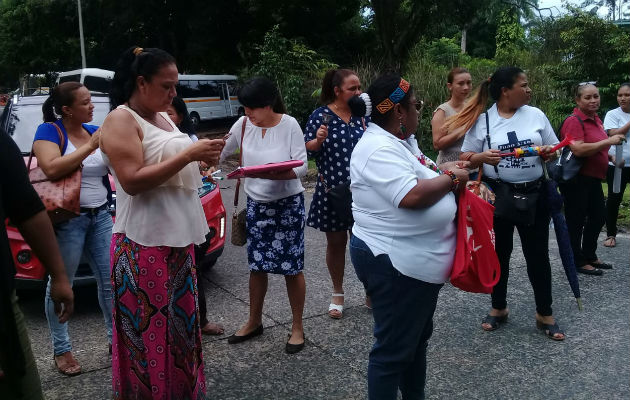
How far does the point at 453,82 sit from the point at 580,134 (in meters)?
1.27

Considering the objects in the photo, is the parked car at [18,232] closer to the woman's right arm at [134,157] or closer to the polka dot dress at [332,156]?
the polka dot dress at [332,156]

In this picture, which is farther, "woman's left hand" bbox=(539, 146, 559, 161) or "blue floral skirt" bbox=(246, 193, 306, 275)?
"blue floral skirt" bbox=(246, 193, 306, 275)

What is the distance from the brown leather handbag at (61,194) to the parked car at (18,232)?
251mm

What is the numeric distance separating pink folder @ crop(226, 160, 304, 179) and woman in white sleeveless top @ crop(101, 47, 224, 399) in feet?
1.73

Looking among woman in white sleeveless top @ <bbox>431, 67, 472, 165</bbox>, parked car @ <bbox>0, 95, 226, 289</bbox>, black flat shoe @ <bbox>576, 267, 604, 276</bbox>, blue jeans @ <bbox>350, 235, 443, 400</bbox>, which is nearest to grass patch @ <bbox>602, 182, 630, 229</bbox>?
black flat shoe @ <bbox>576, 267, 604, 276</bbox>

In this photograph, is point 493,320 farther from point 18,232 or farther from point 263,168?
point 18,232

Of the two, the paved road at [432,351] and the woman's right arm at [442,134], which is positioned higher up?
the woman's right arm at [442,134]

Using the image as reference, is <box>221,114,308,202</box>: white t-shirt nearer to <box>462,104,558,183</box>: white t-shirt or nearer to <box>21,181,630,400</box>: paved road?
<box>21,181,630,400</box>: paved road

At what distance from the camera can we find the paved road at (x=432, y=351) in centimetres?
352

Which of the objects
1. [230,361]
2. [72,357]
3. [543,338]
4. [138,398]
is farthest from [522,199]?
[72,357]

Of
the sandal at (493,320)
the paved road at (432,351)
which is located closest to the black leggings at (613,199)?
the paved road at (432,351)

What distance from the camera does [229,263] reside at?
6.17 metres

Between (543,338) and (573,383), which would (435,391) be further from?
(543,338)

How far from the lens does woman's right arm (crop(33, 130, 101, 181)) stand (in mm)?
3553
